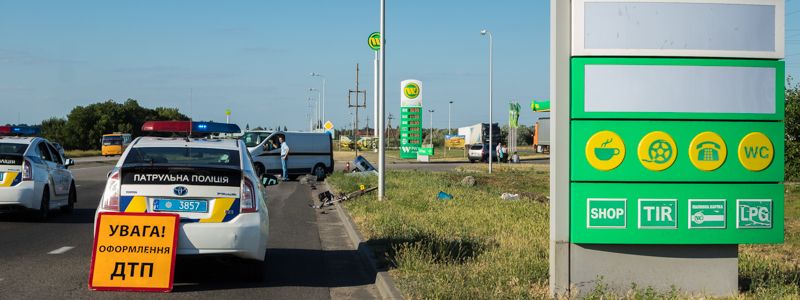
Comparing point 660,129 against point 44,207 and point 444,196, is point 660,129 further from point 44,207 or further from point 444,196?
point 444,196

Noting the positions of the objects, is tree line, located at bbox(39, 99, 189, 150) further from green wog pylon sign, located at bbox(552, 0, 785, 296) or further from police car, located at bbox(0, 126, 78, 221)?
green wog pylon sign, located at bbox(552, 0, 785, 296)

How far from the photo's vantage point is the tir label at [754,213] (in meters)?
7.79

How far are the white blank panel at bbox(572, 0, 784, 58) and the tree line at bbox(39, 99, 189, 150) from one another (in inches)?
3582

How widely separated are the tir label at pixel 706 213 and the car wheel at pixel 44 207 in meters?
11.8

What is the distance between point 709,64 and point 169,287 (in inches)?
208

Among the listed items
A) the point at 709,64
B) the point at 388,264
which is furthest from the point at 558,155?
the point at 388,264

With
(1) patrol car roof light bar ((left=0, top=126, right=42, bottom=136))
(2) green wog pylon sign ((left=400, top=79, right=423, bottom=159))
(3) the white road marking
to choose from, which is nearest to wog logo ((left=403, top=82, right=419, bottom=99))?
(2) green wog pylon sign ((left=400, top=79, right=423, bottom=159))

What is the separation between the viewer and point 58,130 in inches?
3809

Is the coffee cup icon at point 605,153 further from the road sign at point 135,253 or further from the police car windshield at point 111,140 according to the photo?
the police car windshield at point 111,140

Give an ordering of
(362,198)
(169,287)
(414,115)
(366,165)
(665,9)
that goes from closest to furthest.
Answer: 1. (665,9)
2. (169,287)
3. (362,198)
4. (366,165)
5. (414,115)

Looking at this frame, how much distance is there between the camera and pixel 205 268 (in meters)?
10.3

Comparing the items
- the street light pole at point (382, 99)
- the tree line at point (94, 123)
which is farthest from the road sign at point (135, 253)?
the tree line at point (94, 123)

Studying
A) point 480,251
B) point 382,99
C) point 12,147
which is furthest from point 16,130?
point 480,251

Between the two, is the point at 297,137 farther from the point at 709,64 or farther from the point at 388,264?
the point at 709,64
